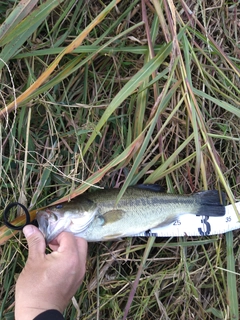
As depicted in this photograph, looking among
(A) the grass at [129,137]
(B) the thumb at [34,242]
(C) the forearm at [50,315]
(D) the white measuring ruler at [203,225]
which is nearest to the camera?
(C) the forearm at [50,315]

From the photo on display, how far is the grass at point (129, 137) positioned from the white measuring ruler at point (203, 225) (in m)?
0.09

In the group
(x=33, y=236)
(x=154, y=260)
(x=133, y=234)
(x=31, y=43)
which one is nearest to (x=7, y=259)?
(x=33, y=236)

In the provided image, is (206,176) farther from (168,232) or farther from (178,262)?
(178,262)

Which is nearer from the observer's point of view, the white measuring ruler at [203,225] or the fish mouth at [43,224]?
the fish mouth at [43,224]

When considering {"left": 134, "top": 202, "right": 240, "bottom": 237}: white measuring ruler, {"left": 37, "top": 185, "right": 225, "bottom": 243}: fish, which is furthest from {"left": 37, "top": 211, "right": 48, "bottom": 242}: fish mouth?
{"left": 134, "top": 202, "right": 240, "bottom": 237}: white measuring ruler

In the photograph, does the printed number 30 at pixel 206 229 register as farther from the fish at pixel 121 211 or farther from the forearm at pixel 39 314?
the forearm at pixel 39 314

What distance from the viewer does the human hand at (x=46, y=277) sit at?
1860 mm

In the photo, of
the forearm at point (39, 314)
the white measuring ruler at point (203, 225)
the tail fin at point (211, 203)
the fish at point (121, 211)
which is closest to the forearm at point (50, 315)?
the forearm at point (39, 314)

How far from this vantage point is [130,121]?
2586 millimetres

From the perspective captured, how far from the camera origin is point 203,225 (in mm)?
2590

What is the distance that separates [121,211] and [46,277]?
0.67 metres

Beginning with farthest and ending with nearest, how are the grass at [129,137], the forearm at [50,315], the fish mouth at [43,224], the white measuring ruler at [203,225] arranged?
1. the white measuring ruler at [203,225]
2. the grass at [129,137]
3. the fish mouth at [43,224]
4. the forearm at [50,315]

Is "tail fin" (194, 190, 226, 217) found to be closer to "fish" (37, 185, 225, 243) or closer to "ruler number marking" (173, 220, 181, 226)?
"fish" (37, 185, 225, 243)

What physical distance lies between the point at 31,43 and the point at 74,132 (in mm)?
704
